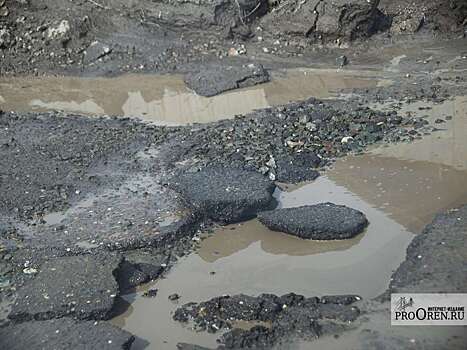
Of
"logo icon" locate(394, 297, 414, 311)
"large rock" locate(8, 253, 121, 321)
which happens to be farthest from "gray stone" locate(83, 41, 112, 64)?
"logo icon" locate(394, 297, 414, 311)

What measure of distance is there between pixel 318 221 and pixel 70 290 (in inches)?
87.4

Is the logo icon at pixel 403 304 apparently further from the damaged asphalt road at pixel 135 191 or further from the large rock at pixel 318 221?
the large rock at pixel 318 221

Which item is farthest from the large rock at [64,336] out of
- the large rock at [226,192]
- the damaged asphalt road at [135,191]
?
the large rock at [226,192]

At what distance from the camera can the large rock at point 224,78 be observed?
9.09 m

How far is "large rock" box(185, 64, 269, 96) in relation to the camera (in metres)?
9.09

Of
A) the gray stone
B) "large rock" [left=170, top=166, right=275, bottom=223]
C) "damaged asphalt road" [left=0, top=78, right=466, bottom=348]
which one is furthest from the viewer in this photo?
the gray stone

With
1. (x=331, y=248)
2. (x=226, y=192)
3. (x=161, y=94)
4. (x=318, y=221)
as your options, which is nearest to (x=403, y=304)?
(x=331, y=248)

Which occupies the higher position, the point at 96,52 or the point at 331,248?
the point at 96,52

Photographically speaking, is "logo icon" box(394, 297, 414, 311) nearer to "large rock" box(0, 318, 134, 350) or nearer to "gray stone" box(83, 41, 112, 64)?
"large rock" box(0, 318, 134, 350)

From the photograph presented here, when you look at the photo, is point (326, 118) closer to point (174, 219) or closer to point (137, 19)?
point (174, 219)

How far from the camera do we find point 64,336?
4.28 metres

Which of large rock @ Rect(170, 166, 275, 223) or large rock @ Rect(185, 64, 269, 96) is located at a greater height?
large rock @ Rect(185, 64, 269, 96)

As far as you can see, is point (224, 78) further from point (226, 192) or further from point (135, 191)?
point (226, 192)

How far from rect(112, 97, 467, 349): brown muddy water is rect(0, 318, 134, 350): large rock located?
0.96 ft
